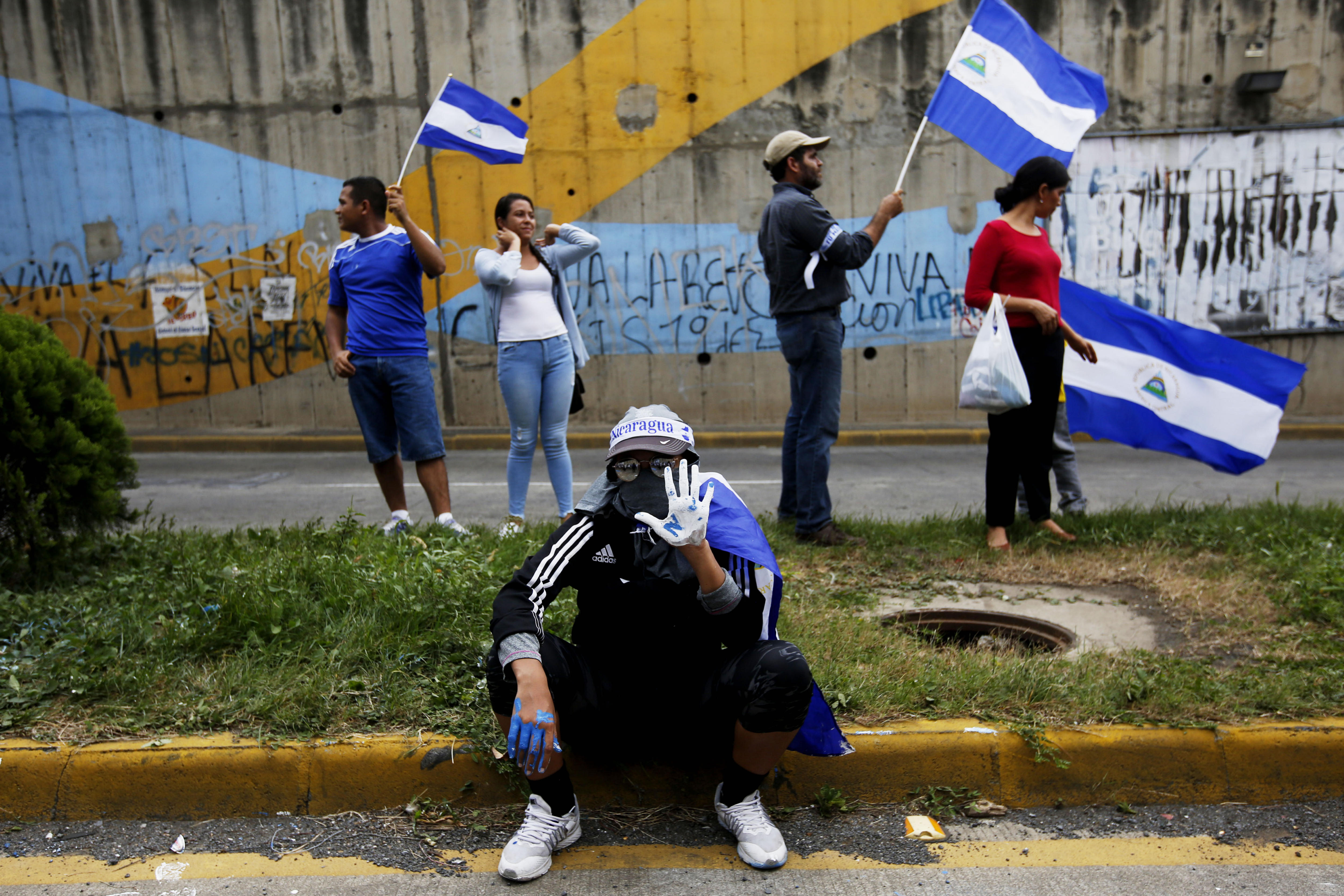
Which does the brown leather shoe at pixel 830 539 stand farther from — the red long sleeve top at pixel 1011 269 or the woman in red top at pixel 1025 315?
the red long sleeve top at pixel 1011 269

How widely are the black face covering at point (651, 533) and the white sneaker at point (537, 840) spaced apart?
27.0 inches

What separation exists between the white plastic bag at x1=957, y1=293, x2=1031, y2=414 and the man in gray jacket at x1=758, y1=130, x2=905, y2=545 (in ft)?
2.12

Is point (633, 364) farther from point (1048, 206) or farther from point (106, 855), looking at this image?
point (106, 855)

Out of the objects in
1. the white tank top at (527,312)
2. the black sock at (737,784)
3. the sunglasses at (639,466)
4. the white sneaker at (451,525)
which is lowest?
the black sock at (737,784)

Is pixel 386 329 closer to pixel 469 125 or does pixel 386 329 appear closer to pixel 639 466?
pixel 469 125

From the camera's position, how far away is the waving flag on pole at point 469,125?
5793mm

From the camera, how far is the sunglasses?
2.65 metres

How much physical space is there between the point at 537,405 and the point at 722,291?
714cm

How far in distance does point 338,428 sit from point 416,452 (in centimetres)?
769

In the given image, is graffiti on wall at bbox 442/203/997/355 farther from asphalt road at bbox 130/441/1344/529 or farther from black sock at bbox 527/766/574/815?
black sock at bbox 527/766/574/815

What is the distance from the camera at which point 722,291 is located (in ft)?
39.8

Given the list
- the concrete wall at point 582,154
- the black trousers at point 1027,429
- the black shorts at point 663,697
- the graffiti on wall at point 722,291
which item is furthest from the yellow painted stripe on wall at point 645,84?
the black shorts at point 663,697

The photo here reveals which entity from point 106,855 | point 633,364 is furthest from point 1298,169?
point 106,855

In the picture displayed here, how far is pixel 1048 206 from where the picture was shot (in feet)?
16.4
